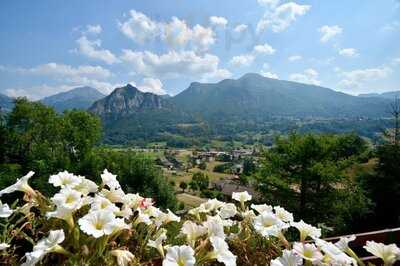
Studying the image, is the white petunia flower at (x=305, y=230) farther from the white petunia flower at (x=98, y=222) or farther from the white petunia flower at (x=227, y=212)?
the white petunia flower at (x=98, y=222)

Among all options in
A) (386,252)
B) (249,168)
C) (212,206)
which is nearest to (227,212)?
→ (212,206)

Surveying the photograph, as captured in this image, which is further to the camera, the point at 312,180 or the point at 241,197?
the point at 312,180

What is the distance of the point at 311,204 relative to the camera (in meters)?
18.1

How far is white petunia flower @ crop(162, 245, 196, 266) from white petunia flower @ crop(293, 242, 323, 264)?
48cm

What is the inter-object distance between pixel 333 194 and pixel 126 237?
17.9 m

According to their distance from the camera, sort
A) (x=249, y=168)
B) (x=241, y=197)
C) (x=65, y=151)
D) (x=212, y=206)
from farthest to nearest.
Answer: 1. (x=249, y=168)
2. (x=65, y=151)
3. (x=241, y=197)
4. (x=212, y=206)

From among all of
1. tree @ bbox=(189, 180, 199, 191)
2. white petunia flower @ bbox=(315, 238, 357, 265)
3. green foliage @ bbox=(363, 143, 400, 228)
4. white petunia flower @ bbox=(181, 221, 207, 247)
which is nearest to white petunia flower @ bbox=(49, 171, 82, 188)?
white petunia flower @ bbox=(181, 221, 207, 247)

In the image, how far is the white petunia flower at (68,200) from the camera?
148cm

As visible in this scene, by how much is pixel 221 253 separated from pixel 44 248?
748 millimetres

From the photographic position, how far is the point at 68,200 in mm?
1558

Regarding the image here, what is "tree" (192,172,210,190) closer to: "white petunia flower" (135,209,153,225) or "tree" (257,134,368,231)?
→ "tree" (257,134,368,231)

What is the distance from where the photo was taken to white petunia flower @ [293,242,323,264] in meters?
1.45

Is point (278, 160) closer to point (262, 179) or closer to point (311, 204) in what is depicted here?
point (262, 179)

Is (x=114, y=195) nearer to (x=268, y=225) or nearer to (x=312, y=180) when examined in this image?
(x=268, y=225)
